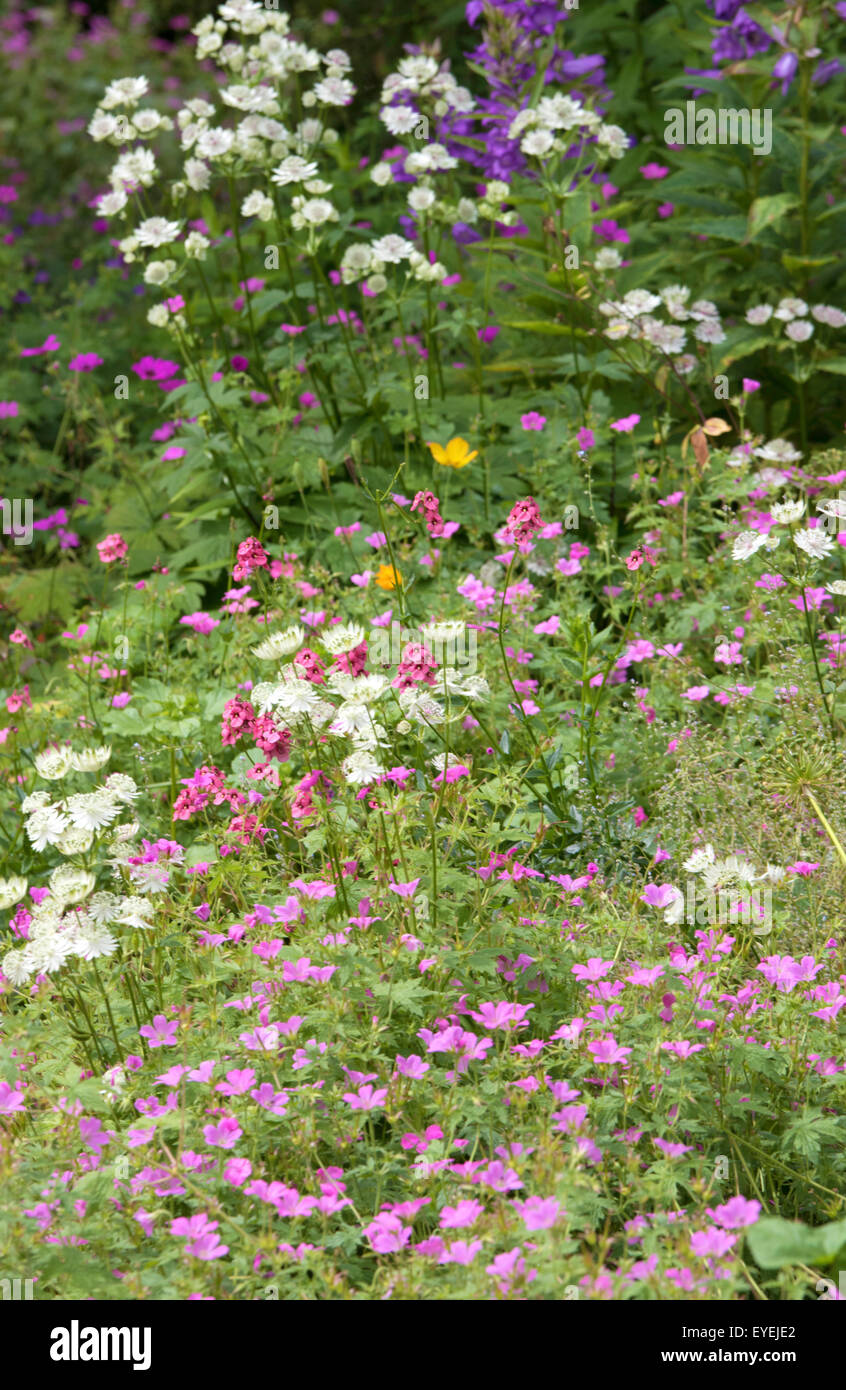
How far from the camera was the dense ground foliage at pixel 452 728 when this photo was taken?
1937mm

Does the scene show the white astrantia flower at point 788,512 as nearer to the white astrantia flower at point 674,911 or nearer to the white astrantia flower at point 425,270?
the white astrantia flower at point 674,911

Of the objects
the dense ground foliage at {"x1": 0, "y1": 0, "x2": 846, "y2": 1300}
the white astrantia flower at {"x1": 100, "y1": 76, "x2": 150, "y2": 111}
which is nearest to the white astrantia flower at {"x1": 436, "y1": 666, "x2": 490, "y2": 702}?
the dense ground foliage at {"x1": 0, "y1": 0, "x2": 846, "y2": 1300}

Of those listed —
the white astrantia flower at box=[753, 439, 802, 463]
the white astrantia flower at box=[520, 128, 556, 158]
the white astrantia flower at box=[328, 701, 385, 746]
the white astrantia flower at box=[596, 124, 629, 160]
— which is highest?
the white astrantia flower at box=[596, 124, 629, 160]

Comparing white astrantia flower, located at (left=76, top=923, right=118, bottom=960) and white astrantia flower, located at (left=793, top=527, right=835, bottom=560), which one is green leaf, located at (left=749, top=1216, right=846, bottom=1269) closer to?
white astrantia flower, located at (left=76, top=923, right=118, bottom=960)

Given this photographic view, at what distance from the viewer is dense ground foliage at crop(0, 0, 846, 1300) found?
194cm

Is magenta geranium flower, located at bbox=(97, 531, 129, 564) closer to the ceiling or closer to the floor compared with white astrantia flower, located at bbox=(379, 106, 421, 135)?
closer to the floor

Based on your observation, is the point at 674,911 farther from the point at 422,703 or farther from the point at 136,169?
the point at 136,169

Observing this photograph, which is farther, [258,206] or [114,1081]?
[258,206]

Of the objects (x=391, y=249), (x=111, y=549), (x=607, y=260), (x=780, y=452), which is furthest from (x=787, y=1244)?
(x=607, y=260)

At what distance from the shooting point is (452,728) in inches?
113

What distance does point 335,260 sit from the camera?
16.7ft

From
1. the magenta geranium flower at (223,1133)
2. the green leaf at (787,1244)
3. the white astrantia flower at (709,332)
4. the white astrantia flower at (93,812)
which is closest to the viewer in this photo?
the green leaf at (787,1244)

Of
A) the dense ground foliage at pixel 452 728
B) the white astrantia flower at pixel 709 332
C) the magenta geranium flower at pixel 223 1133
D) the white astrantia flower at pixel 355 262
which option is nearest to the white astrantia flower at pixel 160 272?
the dense ground foliage at pixel 452 728
